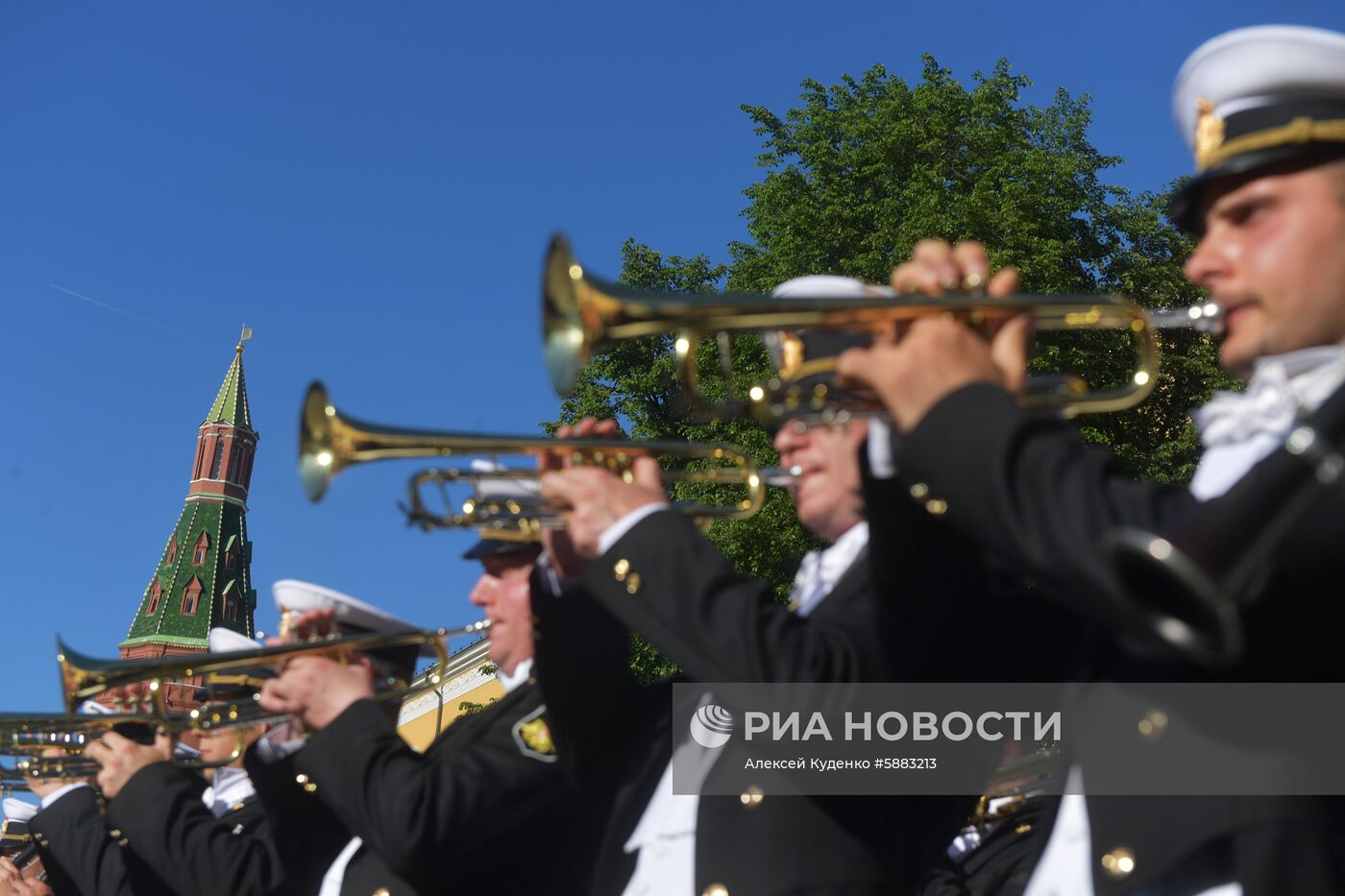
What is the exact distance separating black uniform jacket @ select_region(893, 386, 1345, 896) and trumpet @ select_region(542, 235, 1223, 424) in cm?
36

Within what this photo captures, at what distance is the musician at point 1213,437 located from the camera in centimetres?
254

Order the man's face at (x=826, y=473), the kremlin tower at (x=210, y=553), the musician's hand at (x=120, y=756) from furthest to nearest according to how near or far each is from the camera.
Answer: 1. the kremlin tower at (x=210, y=553)
2. the musician's hand at (x=120, y=756)
3. the man's face at (x=826, y=473)

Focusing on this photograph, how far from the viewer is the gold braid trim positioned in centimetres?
290

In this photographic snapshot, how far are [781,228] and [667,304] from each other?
19.9m

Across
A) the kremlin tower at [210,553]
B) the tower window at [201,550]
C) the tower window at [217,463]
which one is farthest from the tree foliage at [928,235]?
the tower window at [217,463]

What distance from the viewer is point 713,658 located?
3.60 metres

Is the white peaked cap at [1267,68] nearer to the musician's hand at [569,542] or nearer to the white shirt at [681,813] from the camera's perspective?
the white shirt at [681,813]

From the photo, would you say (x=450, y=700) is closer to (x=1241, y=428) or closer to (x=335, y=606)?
(x=335, y=606)

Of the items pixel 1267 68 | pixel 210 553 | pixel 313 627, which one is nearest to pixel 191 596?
pixel 210 553

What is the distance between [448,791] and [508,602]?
0.87m

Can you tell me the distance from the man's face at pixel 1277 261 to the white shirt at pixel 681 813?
144 cm

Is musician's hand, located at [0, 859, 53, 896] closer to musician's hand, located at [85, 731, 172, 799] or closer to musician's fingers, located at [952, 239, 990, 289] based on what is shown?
musician's hand, located at [85, 731, 172, 799]

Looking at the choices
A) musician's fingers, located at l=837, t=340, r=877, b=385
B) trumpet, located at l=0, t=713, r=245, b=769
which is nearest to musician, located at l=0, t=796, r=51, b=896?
trumpet, located at l=0, t=713, r=245, b=769

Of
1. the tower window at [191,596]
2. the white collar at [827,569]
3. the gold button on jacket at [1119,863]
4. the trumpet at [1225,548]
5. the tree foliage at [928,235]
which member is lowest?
the gold button on jacket at [1119,863]
